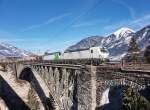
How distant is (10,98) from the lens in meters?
78.2

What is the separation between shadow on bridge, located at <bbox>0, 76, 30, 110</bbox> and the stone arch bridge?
27832mm

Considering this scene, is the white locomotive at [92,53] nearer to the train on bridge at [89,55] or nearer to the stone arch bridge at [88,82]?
the train on bridge at [89,55]

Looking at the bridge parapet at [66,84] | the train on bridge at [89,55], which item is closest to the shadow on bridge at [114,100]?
the bridge parapet at [66,84]

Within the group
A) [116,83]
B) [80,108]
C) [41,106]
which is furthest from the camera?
[41,106]

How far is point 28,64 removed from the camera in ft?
257

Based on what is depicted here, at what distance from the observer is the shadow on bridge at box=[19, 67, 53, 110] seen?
6804 cm

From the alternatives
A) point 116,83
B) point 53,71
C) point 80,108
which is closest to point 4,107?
point 53,71

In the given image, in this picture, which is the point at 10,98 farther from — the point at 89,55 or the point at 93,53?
the point at 93,53

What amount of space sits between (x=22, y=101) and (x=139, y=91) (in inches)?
2194

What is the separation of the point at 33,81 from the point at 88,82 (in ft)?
161

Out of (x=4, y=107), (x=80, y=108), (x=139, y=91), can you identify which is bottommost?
(x=4, y=107)

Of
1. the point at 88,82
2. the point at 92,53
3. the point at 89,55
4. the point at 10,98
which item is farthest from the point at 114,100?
the point at 10,98

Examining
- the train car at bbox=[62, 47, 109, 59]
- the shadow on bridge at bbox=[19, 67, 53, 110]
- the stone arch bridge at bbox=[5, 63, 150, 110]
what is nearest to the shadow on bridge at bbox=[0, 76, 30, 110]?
the shadow on bridge at bbox=[19, 67, 53, 110]

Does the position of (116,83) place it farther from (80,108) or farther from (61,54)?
(61,54)
